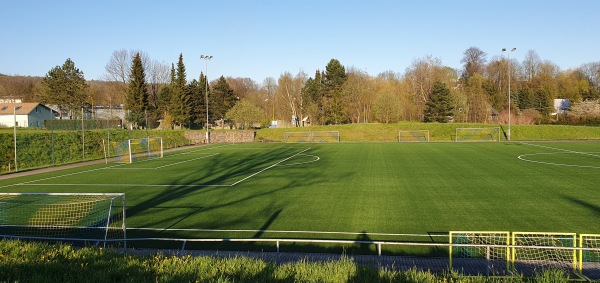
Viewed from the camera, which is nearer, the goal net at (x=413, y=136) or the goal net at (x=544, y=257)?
the goal net at (x=544, y=257)

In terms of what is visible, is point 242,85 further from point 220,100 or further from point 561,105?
point 561,105

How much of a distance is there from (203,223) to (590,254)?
10.8m

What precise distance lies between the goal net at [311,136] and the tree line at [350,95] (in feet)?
28.6

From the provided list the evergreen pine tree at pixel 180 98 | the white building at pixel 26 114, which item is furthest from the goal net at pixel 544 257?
the evergreen pine tree at pixel 180 98

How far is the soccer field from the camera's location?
1303 cm

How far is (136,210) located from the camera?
51.4 feet

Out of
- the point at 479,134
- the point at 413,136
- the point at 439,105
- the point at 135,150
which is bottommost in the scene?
the point at 135,150

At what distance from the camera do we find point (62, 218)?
46.8 ft

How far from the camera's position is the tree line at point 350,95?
67625 millimetres

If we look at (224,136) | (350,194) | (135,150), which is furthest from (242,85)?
(350,194)

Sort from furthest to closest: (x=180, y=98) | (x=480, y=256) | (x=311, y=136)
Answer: (x=180, y=98), (x=311, y=136), (x=480, y=256)

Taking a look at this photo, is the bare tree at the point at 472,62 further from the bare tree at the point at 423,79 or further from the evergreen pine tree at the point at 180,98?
the evergreen pine tree at the point at 180,98

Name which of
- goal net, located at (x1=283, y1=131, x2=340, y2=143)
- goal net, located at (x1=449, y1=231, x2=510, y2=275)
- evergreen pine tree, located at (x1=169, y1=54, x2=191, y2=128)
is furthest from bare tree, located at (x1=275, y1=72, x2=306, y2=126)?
goal net, located at (x1=449, y1=231, x2=510, y2=275)

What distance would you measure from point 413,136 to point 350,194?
42.4 meters
